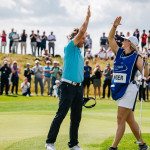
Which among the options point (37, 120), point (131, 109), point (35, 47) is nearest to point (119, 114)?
point (131, 109)

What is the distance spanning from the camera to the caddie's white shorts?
685cm

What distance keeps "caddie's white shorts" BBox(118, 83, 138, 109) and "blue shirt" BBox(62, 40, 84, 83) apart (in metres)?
0.91

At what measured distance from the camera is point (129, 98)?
6852 millimetres

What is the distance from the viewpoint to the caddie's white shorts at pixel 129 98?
685 centimetres

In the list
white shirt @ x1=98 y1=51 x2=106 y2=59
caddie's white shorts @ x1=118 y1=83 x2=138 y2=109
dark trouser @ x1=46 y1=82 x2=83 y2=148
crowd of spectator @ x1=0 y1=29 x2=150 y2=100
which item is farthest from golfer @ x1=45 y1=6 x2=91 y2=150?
white shirt @ x1=98 y1=51 x2=106 y2=59

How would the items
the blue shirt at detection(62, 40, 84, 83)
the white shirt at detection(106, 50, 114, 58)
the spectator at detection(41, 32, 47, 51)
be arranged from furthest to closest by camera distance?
the white shirt at detection(106, 50, 114, 58) → the spectator at detection(41, 32, 47, 51) → the blue shirt at detection(62, 40, 84, 83)

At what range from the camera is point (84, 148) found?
24.7 feet

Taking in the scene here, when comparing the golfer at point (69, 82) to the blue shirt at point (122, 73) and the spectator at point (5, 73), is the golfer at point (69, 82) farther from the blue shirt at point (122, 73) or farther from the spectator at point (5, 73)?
the spectator at point (5, 73)

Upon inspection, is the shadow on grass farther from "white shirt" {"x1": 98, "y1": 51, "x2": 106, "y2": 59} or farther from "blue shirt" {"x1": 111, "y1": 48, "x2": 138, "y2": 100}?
"white shirt" {"x1": 98, "y1": 51, "x2": 106, "y2": 59}

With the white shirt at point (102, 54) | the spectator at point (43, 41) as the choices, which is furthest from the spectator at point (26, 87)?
the white shirt at point (102, 54)

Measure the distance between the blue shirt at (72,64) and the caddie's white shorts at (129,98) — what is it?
2.97 feet

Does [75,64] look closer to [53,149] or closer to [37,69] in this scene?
[53,149]

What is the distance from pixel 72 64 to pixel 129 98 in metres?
1.20

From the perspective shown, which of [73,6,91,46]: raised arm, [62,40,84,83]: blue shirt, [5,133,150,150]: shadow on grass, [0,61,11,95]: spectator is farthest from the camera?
[0,61,11,95]: spectator
